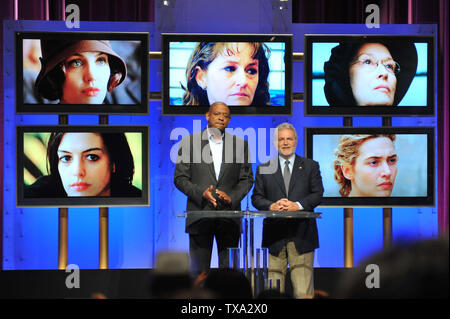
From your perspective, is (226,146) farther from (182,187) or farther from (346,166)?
(346,166)

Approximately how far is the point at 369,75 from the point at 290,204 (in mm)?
2374

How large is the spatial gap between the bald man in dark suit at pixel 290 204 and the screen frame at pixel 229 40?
145 centimetres

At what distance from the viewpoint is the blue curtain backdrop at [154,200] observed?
5.85m

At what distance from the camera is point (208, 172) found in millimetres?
4410

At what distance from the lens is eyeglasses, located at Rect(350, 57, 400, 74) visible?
19.3 ft

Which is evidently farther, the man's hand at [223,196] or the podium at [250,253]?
the man's hand at [223,196]

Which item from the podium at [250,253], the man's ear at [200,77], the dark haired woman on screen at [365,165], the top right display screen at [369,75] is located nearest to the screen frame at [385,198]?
the dark haired woman on screen at [365,165]

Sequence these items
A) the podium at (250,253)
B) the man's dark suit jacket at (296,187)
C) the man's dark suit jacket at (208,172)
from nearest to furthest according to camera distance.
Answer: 1. the podium at (250,253)
2. the man's dark suit jacket at (296,187)
3. the man's dark suit jacket at (208,172)

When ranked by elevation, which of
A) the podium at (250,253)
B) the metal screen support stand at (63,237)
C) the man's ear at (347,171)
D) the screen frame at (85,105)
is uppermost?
the screen frame at (85,105)

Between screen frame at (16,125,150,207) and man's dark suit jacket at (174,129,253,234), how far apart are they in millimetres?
1364

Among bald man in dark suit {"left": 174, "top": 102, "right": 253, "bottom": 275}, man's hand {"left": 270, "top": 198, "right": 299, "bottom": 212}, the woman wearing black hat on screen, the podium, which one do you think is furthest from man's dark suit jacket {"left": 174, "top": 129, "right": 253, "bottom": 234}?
the woman wearing black hat on screen

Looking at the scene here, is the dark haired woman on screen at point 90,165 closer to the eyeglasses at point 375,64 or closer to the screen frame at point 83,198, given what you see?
the screen frame at point 83,198

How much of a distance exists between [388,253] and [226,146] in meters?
3.70

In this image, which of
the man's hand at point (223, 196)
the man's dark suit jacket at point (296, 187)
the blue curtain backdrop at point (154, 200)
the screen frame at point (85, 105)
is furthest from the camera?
the blue curtain backdrop at point (154, 200)
